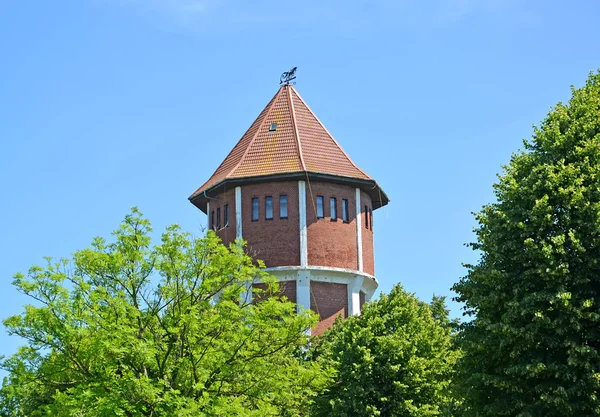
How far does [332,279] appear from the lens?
48562 mm

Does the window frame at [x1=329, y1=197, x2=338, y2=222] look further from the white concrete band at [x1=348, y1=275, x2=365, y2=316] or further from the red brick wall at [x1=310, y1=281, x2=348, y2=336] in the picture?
the red brick wall at [x1=310, y1=281, x2=348, y2=336]

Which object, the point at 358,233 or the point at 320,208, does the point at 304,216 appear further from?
the point at 358,233

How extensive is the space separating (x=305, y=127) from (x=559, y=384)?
30.9 m

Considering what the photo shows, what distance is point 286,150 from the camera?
50969 mm

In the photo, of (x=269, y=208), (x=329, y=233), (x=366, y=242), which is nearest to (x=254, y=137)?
(x=269, y=208)

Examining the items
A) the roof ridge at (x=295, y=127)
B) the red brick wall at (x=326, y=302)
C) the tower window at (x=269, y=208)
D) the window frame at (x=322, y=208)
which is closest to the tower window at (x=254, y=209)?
the tower window at (x=269, y=208)

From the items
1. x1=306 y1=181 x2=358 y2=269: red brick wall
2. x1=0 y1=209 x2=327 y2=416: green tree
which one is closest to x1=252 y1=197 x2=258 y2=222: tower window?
x1=306 y1=181 x2=358 y2=269: red brick wall

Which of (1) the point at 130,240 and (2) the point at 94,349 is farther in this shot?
(1) the point at 130,240

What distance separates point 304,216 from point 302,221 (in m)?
0.27

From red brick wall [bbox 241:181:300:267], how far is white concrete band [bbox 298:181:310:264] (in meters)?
0.16

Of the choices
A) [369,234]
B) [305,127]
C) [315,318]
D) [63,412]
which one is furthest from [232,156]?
[63,412]

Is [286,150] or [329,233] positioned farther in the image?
[286,150]

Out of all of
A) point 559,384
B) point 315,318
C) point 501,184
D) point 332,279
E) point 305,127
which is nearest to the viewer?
point 559,384

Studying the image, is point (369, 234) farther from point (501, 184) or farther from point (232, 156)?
point (501, 184)
